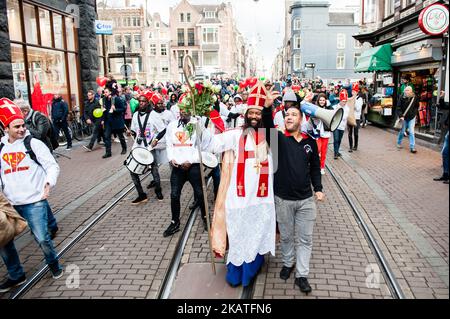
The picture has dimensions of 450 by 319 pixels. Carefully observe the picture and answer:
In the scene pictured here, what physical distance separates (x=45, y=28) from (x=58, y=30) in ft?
3.54

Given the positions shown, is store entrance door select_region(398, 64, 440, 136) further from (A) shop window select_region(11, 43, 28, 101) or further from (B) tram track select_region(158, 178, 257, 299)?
(A) shop window select_region(11, 43, 28, 101)

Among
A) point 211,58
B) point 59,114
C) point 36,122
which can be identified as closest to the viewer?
point 36,122

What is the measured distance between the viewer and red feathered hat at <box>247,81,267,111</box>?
408 centimetres

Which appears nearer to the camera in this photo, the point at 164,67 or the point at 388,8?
the point at 388,8

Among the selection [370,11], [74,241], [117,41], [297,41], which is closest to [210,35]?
[117,41]

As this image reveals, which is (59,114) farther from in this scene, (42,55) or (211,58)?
(211,58)

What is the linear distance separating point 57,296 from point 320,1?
5826cm

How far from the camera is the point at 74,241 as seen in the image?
19.1 ft

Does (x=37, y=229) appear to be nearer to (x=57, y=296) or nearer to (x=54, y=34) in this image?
(x=57, y=296)

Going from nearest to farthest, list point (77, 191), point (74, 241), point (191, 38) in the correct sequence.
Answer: point (74, 241) < point (77, 191) < point (191, 38)

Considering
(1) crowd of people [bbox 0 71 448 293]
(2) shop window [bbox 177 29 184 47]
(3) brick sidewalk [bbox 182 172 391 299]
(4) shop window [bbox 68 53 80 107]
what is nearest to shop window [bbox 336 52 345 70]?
(2) shop window [bbox 177 29 184 47]

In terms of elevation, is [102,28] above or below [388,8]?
below

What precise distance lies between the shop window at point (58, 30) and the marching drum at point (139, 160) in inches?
407

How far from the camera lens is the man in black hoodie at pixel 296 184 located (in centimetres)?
423
